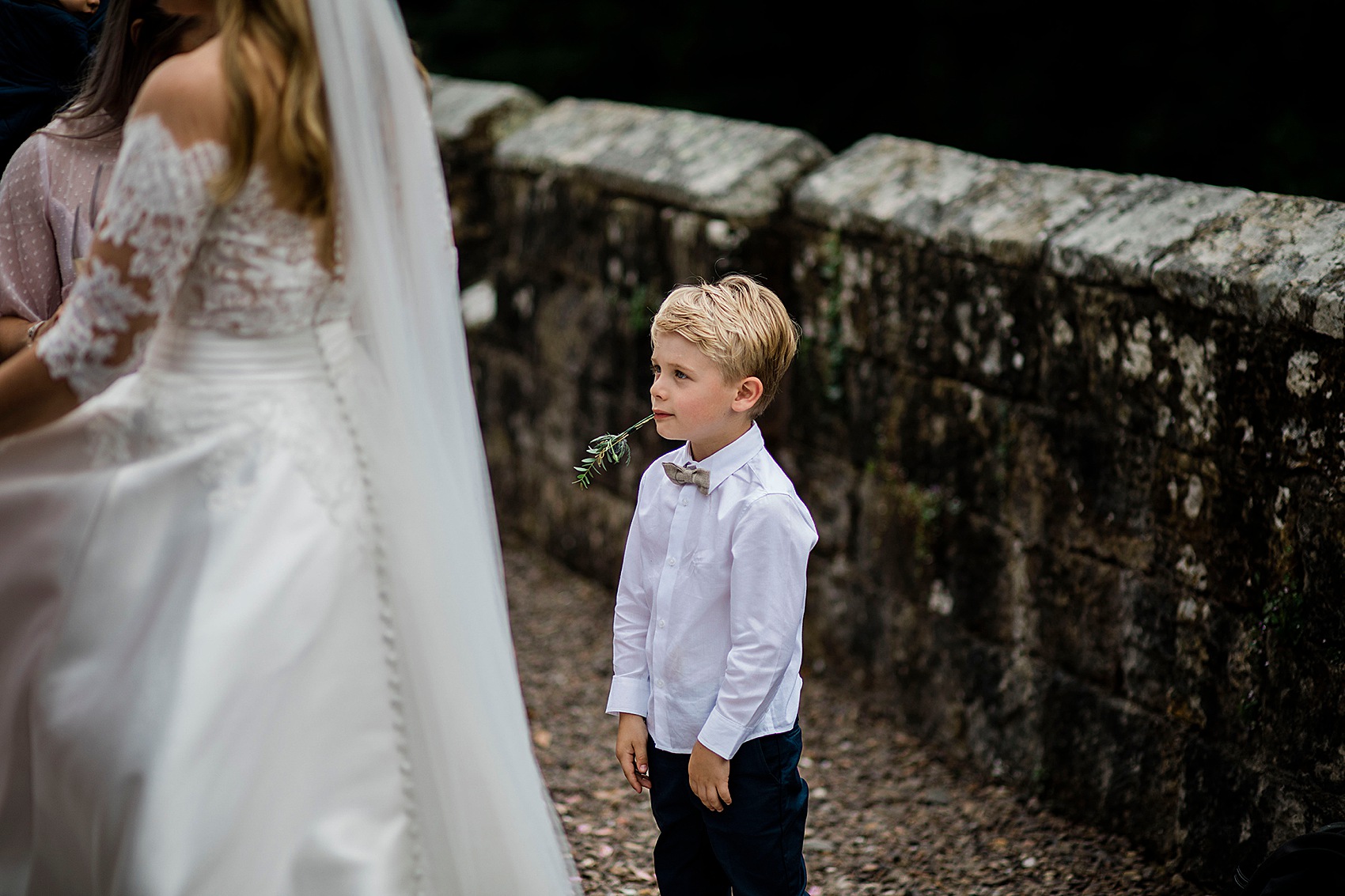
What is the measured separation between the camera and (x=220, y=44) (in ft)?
6.31

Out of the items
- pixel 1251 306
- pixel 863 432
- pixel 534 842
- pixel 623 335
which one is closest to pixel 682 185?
pixel 623 335

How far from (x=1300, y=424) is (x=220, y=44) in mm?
2192

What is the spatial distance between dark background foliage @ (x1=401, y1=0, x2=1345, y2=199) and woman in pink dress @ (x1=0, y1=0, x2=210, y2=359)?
4381 millimetres

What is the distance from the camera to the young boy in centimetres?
224

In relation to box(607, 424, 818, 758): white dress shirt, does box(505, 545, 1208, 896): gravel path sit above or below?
below

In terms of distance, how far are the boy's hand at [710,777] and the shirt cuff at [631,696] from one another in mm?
171

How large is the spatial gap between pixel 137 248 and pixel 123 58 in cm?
87

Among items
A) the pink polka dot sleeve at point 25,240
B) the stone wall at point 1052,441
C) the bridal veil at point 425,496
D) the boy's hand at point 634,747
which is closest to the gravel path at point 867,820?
the stone wall at point 1052,441

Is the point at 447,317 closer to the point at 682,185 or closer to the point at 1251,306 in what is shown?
the point at 1251,306

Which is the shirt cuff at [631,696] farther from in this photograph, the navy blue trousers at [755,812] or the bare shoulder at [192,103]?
the bare shoulder at [192,103]

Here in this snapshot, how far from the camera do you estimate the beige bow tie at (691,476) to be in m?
2.34

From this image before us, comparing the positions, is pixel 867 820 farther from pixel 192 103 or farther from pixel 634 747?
pixel 192 103

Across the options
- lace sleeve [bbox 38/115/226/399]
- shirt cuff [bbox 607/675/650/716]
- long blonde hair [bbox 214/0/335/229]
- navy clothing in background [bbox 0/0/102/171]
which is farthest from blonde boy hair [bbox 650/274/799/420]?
navy clothing in background [bbox 0/0/102/171]

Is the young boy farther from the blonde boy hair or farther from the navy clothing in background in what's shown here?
the navy clothing in background
